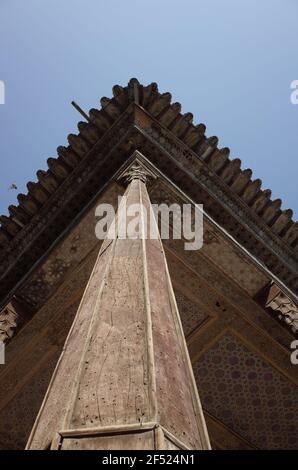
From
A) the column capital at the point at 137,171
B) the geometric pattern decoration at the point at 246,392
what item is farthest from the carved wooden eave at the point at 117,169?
the geometric pattern decoration at the point at 246,392

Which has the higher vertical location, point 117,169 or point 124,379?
point 117,169

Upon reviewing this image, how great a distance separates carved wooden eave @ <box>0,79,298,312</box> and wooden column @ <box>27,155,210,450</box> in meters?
3.12

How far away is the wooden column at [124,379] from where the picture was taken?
1.30m

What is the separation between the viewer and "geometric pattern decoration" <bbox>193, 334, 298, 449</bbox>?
5336 mm

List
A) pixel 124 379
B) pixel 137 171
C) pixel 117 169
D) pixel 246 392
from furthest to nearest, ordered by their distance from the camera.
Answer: pixel 246 392 < pixel 117 169 < pixel 137 171 < pixel 124 379

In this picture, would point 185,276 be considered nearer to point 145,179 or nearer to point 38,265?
point 145,179

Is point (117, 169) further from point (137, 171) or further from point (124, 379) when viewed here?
point (124, 379)

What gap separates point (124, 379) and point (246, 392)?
4.26m

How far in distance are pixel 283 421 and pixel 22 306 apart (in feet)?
10.8

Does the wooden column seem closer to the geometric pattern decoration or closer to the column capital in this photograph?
the column capital

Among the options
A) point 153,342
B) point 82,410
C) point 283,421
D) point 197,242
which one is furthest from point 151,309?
point 283,421

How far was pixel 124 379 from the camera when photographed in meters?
1.54

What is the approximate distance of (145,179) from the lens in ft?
15.3

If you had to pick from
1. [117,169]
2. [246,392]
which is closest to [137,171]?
[117,169]
